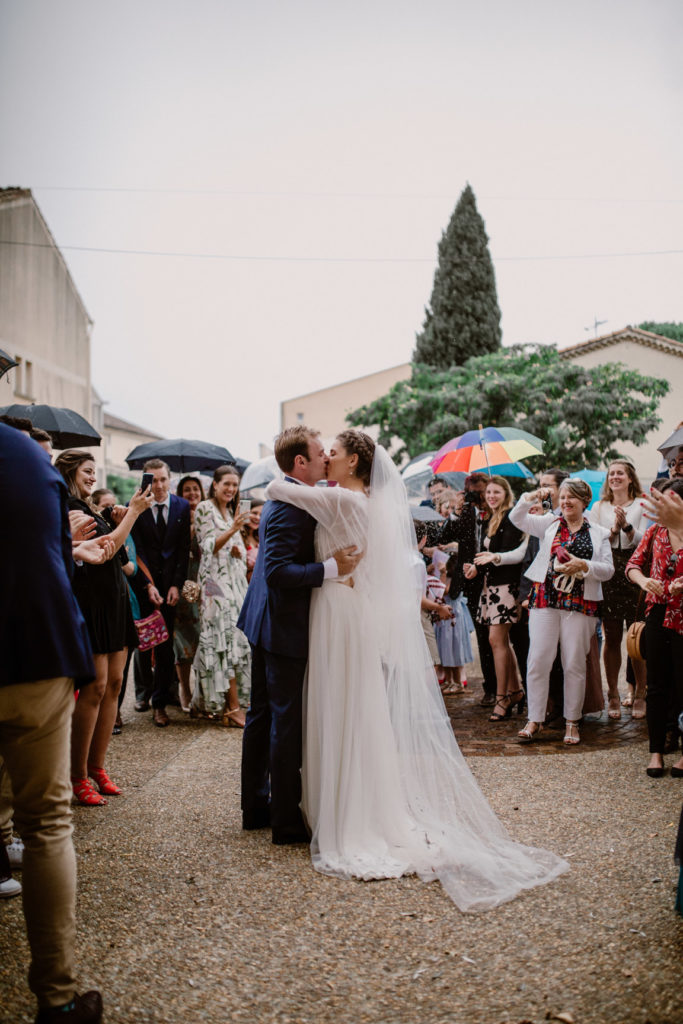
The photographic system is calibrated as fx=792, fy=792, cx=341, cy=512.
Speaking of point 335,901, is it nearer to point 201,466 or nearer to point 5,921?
point 5,921

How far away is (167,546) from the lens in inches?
299

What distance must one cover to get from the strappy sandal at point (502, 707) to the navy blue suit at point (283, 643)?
3319 millimetres

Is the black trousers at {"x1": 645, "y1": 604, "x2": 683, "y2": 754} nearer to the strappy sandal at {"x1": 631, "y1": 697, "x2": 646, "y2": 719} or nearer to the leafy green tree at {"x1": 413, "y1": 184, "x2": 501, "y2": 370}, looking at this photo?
the strappy sandal at {"x1": 631, "y1": 697, "x2": 646, "y2": 719}

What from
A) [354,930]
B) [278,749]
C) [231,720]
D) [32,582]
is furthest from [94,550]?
[231,720]

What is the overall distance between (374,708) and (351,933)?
4.07 feet

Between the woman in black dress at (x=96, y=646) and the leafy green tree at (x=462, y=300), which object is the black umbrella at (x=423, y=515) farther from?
the leafy green tree at (x=462, y=300)

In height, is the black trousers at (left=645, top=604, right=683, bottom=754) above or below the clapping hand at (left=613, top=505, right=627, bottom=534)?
below

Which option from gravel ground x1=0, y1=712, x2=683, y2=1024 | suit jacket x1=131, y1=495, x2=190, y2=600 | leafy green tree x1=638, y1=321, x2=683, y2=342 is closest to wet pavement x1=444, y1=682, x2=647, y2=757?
gravel ground x1=0, y1=712, x2=683, y2=1024

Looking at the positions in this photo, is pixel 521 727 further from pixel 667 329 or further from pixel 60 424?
pixel 667 329

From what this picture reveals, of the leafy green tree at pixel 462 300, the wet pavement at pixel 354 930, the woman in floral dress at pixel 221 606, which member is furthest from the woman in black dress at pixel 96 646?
the leafy green tree at pixel 462 300

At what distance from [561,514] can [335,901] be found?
164 inches

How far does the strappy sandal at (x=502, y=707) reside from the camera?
732 centimetres

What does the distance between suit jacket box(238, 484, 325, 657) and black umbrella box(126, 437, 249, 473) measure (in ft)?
17.4

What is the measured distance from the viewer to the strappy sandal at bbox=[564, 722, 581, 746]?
6.36 meters
